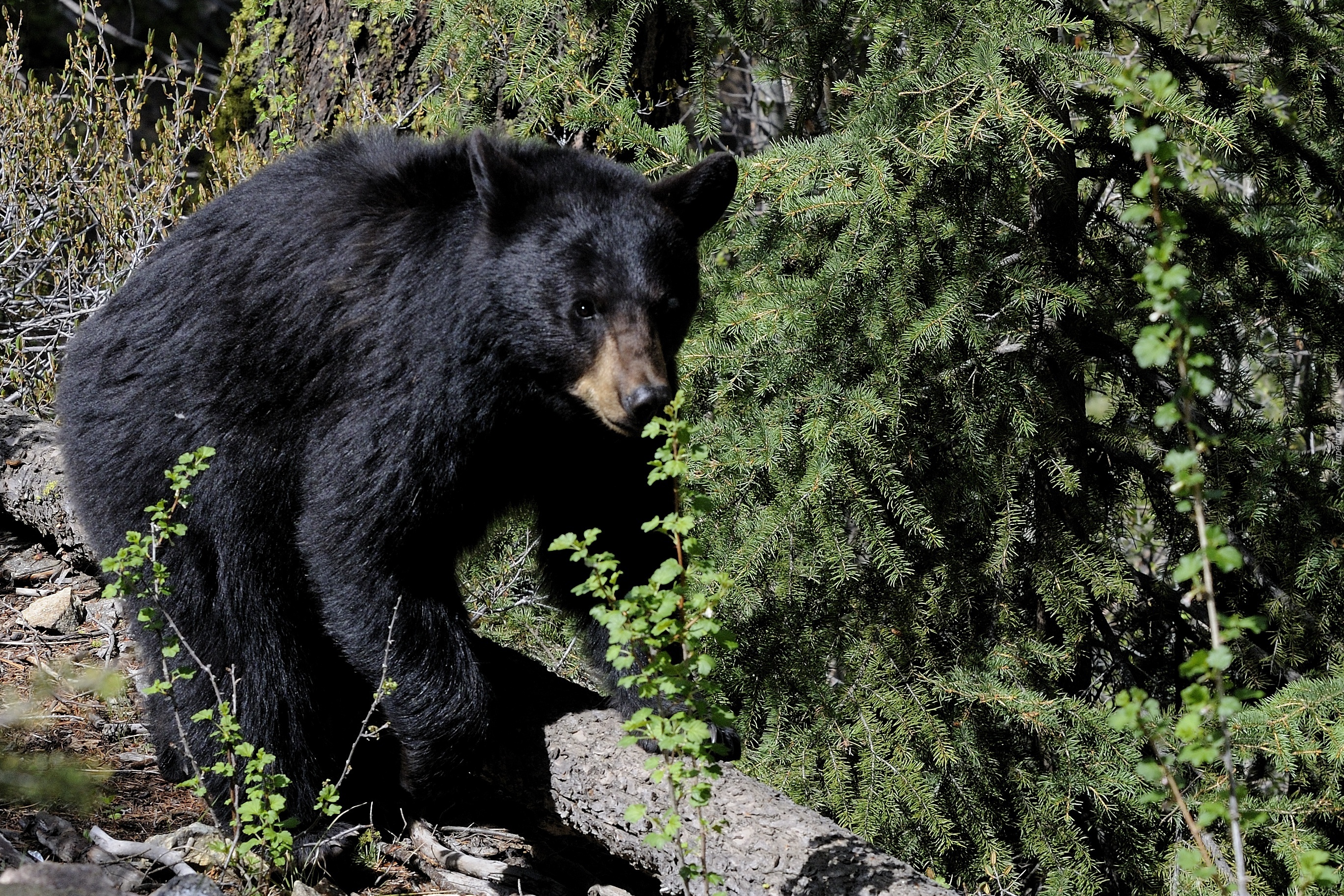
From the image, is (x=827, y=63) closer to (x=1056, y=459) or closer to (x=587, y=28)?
(x=587, y=28)

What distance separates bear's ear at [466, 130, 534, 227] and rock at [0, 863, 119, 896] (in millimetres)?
1956

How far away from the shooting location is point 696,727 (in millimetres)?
2307

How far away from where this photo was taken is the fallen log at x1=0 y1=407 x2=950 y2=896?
272 centimetres

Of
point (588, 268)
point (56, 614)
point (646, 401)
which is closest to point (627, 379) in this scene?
point (646, 401)

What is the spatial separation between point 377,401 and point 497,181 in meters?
0.71

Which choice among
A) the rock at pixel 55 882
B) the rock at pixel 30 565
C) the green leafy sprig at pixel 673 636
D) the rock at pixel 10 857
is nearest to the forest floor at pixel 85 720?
the rock at pixel 30 565

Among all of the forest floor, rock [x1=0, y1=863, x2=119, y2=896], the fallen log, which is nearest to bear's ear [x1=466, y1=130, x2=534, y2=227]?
the fallen log

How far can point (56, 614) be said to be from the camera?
4.73 meters

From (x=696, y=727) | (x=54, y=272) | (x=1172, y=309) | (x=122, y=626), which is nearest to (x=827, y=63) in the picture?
(x=1172, y=309)

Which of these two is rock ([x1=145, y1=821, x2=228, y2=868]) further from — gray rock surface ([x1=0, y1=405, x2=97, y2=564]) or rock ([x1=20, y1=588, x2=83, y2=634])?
gray rock surface ([x1=0, y1=405, x2=97, y2=564])

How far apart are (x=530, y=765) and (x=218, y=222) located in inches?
76.6

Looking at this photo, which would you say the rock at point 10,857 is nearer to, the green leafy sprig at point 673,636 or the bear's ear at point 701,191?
the green leafy sprig at point 673,636

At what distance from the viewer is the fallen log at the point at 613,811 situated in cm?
272

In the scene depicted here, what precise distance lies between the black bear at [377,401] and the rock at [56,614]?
1296mm
